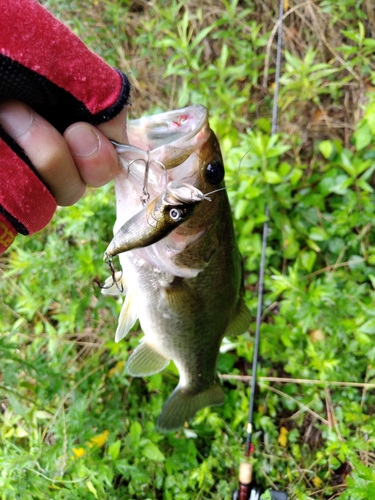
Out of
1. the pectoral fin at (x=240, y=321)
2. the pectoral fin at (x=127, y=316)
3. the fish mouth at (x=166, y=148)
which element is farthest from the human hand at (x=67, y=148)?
the pectoral fin at (x=240, y=321)

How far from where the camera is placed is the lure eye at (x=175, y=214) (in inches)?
40.3

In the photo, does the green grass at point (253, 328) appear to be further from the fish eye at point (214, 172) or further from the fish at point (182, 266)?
the fish eye at point (214, 172)

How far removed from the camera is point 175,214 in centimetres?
103

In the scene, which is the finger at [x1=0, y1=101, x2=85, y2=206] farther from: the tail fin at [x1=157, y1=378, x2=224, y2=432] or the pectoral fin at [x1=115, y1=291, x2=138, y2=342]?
the tail fin at [x1=157, y1=378, x2=224, y2=432]

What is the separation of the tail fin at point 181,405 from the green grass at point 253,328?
0.26 meters

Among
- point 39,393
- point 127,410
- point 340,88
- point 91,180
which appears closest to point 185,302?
point 91,180

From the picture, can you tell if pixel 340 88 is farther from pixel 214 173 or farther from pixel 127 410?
pixel 127 410

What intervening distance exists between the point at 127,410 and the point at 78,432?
0.65 metres

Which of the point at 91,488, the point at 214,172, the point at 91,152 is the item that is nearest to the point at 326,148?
the point at 214,172

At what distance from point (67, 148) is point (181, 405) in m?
1.69

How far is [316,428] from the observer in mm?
2746

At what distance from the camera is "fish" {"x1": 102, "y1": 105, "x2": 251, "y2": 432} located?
1.38 meters

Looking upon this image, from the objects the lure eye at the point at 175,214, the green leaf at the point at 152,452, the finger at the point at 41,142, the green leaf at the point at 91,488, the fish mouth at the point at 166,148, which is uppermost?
the finger at the point at 41,142

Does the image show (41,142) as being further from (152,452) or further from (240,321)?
(152,452)
